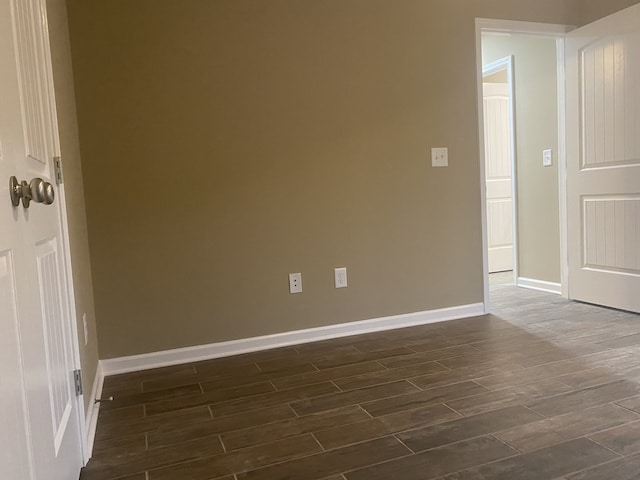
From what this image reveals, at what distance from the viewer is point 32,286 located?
110cm

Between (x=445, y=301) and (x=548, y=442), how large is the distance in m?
1.61

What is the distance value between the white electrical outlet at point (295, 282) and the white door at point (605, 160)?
207 centimetres

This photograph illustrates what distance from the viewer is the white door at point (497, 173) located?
5.07 meters

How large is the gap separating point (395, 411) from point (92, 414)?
1213mm

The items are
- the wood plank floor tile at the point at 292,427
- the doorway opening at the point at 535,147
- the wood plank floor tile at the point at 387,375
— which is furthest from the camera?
the doorway opening at the point at 535,147

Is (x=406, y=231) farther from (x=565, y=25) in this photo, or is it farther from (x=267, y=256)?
(x=565, y=25)

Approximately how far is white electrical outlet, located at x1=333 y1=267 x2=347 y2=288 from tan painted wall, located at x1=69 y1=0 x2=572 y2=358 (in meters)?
0.04

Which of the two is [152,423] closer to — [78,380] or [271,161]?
[78,380]

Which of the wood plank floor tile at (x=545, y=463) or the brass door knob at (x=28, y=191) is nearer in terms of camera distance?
the brass door knob at (x=28, y=191)

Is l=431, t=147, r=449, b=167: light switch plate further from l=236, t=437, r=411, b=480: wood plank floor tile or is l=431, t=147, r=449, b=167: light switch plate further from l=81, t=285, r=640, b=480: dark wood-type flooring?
l=236, t=437, r=411, b=480: wood plank floor tile

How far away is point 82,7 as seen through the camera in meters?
A: 2.41

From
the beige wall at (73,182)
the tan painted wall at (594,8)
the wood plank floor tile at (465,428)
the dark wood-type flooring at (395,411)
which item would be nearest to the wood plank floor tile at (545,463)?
the dark wood-type flooring at (395,411)

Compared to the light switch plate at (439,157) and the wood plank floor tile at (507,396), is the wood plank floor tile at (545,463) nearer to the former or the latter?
the wood plank floor tile at (507,396)

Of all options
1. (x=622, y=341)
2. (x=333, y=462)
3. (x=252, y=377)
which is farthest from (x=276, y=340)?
(x=622, y=341)
